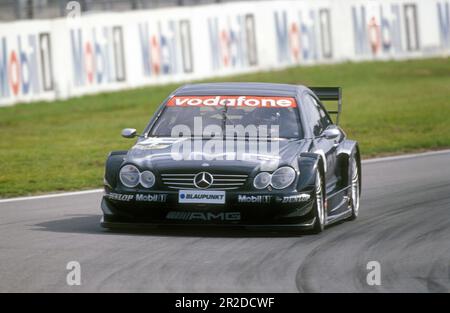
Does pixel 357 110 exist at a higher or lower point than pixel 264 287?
lower

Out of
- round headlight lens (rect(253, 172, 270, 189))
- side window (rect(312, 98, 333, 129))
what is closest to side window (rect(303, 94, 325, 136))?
side window (rect(312, 98, 333, 129))

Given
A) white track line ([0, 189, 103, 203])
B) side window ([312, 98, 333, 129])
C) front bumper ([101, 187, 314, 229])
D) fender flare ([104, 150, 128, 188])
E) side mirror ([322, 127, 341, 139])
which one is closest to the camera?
front bumper ([101, 187, 314, 229])

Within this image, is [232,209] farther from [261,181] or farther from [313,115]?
[313,115]

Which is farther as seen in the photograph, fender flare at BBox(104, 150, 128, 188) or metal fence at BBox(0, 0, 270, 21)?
metal fence at BBox(0, 0, 270, 21)

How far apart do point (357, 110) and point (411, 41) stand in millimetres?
12425

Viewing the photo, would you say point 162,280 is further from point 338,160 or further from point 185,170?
point 338,160

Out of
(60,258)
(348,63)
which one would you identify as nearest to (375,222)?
(60,258)

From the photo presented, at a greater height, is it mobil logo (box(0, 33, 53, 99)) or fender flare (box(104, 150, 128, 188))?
fender flare (box(104, 150, 128, 188))

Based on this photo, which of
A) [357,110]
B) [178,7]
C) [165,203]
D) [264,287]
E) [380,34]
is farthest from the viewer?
[380,34]

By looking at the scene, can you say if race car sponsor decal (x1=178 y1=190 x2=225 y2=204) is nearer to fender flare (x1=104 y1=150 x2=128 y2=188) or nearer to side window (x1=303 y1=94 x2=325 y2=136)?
fender flare (x1=104 y1=150 x2=128 y2=188)

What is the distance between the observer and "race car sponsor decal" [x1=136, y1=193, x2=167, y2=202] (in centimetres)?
1110

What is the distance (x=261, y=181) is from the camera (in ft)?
36.4

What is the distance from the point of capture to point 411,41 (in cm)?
3966

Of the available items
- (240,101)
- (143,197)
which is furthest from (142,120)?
(143,197)
